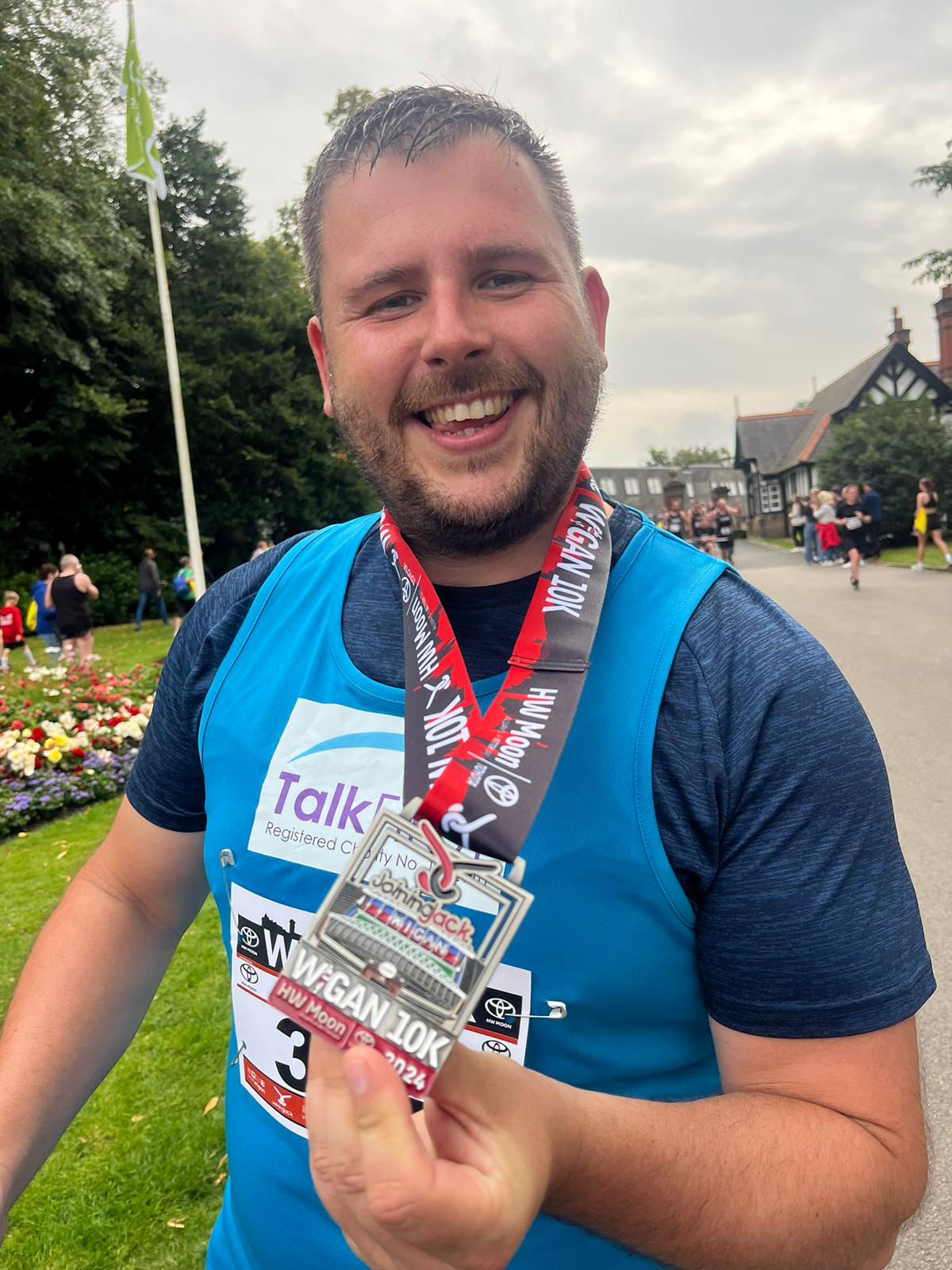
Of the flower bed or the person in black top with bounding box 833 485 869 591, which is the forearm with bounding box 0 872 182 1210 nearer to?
the flower bed

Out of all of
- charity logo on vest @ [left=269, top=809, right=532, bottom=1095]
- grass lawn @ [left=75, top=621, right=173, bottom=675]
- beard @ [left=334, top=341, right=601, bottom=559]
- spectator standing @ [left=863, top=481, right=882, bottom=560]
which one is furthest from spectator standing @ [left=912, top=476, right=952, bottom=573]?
charity logo on vest @ [left=269, top=809, right=532, bottom=1095]

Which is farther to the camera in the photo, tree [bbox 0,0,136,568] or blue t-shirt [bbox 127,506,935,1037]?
tree [bbox 0,0,136,568]

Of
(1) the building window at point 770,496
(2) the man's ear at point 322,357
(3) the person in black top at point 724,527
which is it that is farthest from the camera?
(1) the building window at point 770,496

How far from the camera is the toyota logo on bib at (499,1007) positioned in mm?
1277

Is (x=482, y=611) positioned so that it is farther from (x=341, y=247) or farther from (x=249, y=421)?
(x=249, y=421)

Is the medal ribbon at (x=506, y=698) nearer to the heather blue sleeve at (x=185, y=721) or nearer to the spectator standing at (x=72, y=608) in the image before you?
the heather blue sleeve at (x=185, y=721)

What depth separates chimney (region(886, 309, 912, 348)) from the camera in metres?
43.7

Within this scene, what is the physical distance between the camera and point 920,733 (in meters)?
7.47

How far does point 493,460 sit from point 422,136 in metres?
0.54

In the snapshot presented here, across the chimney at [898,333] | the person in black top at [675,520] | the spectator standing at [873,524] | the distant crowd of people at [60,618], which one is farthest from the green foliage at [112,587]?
the chimney at [898,333]

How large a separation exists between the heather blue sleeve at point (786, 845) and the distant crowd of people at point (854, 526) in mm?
17454

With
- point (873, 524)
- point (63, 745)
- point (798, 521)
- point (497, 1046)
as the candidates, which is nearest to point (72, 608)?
point (63, 745)

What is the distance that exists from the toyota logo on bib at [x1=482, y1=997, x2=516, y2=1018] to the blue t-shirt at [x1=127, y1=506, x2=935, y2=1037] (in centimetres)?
27

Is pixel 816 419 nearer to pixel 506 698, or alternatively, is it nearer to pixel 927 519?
pixel 927 519
